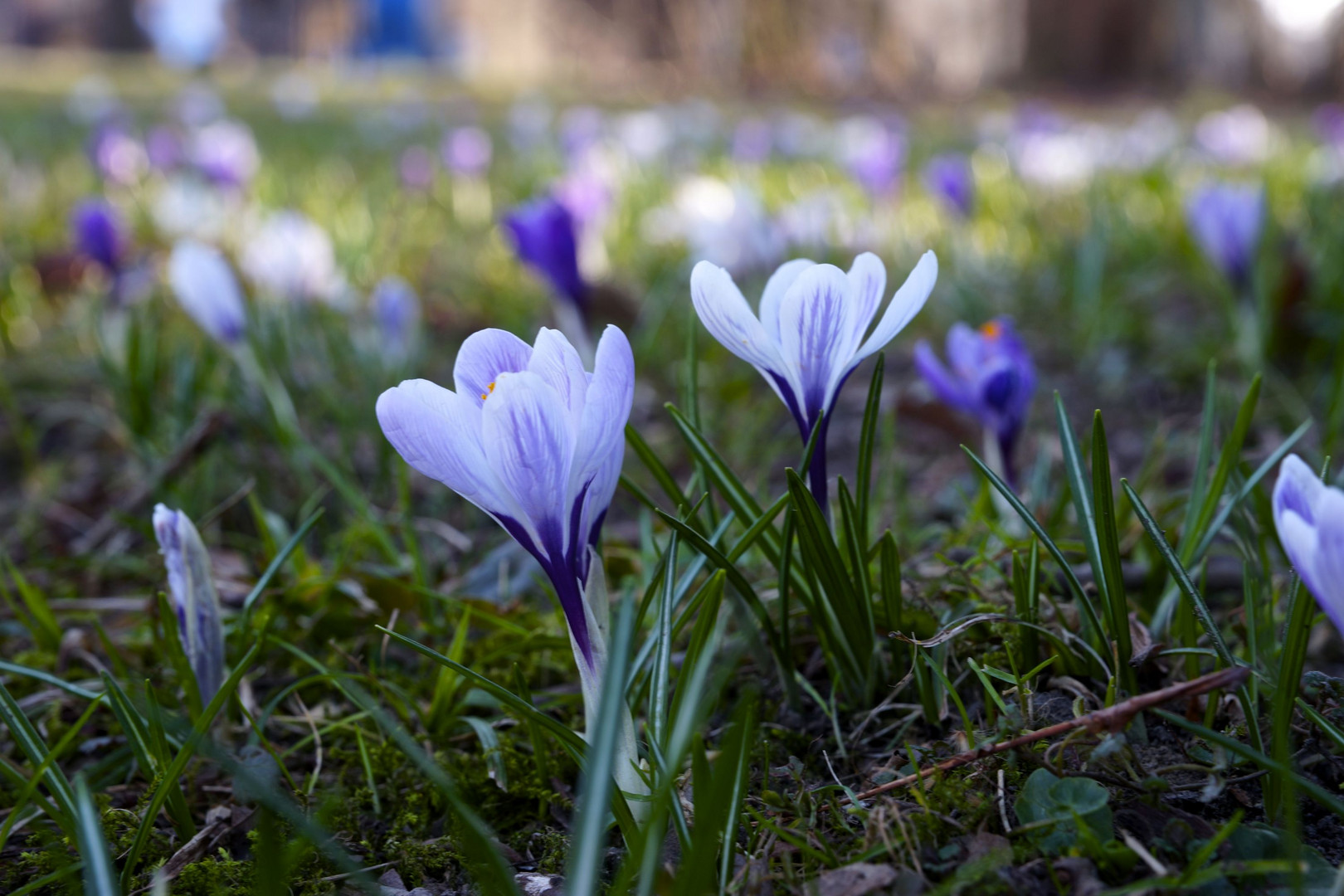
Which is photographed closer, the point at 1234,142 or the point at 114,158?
the point at 114,158

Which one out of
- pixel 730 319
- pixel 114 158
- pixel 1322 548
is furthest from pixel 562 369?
pixel 114 158

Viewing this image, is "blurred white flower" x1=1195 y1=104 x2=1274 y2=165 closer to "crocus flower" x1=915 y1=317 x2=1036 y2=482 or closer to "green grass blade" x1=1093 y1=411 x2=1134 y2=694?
"crocus flower" x1=915 y1=317 x2=1036 y2=482

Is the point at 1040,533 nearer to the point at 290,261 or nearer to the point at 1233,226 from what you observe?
the point at 1233,226

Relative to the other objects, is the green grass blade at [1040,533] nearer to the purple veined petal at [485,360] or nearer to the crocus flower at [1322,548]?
the crocus flower at [1322,548]

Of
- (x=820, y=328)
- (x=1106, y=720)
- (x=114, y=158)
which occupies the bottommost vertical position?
(x=1106, y=720)

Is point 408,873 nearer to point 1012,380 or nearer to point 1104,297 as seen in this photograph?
point 1012,380

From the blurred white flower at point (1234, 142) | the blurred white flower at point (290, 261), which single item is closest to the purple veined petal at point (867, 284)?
the blurred white flower at point (290, 261)

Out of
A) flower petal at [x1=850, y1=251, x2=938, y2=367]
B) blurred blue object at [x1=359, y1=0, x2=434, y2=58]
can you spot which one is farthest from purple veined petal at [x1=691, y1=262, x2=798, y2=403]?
blurred blue object at [x1=359, y1=0, x2=434, y2=58]
